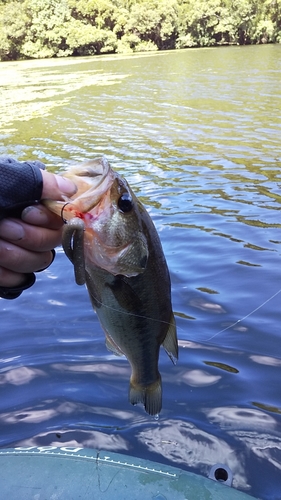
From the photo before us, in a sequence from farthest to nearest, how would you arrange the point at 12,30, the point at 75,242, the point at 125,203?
the point at 12,30
the point at 125,203
the point at 75,242

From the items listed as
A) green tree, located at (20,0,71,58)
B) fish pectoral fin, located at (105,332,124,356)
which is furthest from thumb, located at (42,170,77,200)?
green tree, located at (20,0,71,58)

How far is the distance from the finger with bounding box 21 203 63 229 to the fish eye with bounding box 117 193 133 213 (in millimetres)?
271

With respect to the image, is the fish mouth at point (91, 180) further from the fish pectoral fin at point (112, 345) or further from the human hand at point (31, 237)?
the fish pectoral fin at point (112, 345)

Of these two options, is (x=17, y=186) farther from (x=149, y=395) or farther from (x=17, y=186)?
(x=149, y=395)

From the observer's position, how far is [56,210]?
1.83 m

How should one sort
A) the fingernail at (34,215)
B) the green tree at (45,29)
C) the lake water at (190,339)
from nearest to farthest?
1. the fingernail at (34,215)
2. the lake water at (190,339)
3. the green tree at (45,29)

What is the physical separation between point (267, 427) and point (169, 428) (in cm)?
69

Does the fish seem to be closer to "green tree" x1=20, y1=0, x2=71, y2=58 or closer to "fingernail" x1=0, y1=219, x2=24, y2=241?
"fingernail" x1=0, y1=219, x2=24, y2=241

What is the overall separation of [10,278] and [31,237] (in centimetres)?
27

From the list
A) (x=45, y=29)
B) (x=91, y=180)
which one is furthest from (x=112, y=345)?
(x=45, y=29)

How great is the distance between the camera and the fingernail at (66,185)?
1.83 meters

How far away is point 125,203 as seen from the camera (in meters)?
1.87

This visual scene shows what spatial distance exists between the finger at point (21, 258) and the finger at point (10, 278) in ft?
0.09

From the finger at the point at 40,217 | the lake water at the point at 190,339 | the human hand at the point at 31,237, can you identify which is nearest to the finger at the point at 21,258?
the human hand at the point at 31,237
